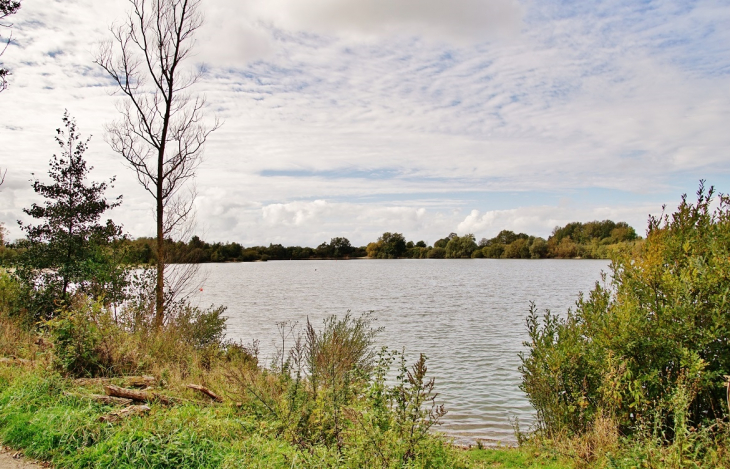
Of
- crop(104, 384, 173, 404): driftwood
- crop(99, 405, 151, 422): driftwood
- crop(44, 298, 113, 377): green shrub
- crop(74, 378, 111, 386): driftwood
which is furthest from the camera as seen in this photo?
crop(44, 298, 113, 377): green shrub

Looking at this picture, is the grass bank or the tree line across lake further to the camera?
the tree line across lake

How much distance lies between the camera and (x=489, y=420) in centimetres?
1091

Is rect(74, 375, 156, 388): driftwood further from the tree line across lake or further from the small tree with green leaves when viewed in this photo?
the tree line across lake

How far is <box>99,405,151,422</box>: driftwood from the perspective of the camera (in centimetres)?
557

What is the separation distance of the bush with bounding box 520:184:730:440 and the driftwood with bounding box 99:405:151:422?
6.31m

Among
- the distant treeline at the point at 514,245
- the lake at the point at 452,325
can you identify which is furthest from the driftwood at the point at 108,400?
the distant treeline at the point at 514,245

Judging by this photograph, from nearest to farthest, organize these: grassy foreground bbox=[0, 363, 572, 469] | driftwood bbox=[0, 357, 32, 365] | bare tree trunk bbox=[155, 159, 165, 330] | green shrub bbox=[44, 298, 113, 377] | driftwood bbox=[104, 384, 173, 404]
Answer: grassy foreground bbox=[0, 363, 572, 469], driftwood bbox=[104, 384, 173, 404], green shrub bbox=[44, 298, 113, 377], driftwood bbox=[0, 357, 32, 365], bare tree trunk bbox=[155, 159, 165, 330]

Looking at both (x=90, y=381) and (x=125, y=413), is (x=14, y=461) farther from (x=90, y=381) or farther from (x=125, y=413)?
(x=90, y=381)

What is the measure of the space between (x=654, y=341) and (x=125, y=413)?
7369 mm

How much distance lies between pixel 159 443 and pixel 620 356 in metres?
6.43

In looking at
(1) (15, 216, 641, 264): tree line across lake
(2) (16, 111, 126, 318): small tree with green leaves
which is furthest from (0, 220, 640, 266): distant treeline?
(2) (16, 111, 126, 318): small tree with green leaves

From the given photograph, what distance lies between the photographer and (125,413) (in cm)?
571

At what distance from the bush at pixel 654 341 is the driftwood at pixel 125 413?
248 inches

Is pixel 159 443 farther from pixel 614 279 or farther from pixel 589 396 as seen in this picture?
pixel 614 279
